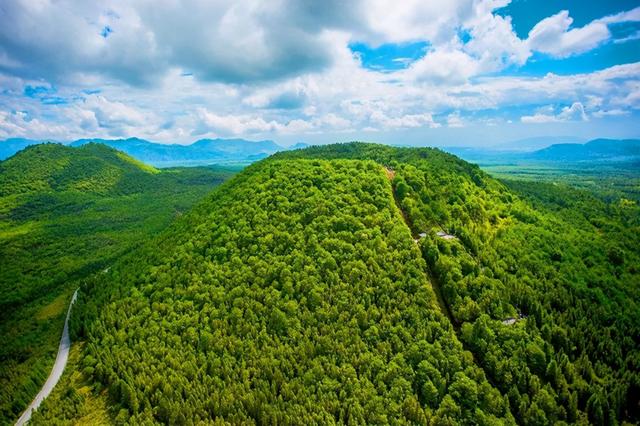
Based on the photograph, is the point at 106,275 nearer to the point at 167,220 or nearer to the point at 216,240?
the point at 216,240

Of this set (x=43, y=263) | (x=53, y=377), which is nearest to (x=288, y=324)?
(x=53, y=377)

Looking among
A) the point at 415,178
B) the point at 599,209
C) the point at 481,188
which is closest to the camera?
the point at 415,178

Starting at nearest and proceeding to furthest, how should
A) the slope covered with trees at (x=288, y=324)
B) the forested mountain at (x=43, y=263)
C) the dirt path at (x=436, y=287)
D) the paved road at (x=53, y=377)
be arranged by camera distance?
the slope covered with trees at (x=288, y=324), the paved road at (x=53, y=377), the dirt path at (x=436, y=287), the forested mountain at (x=43, y=263)

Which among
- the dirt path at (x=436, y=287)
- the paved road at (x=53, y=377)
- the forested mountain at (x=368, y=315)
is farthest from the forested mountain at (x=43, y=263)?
the dirt path at (x=436, y=287)

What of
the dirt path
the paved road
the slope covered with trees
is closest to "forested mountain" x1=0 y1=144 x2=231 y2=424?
the paved road

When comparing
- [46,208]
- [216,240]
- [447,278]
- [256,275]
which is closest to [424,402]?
[447,278]

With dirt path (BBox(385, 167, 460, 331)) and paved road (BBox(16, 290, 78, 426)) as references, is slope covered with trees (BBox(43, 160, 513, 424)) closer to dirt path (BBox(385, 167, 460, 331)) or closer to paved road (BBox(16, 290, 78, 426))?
dirt path (BBox(385, 167, 460, 331))

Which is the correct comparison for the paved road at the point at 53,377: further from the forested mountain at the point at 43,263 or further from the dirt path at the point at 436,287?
the dirt path at the point at 436,287

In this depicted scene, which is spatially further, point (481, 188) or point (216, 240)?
point (481, 188)
